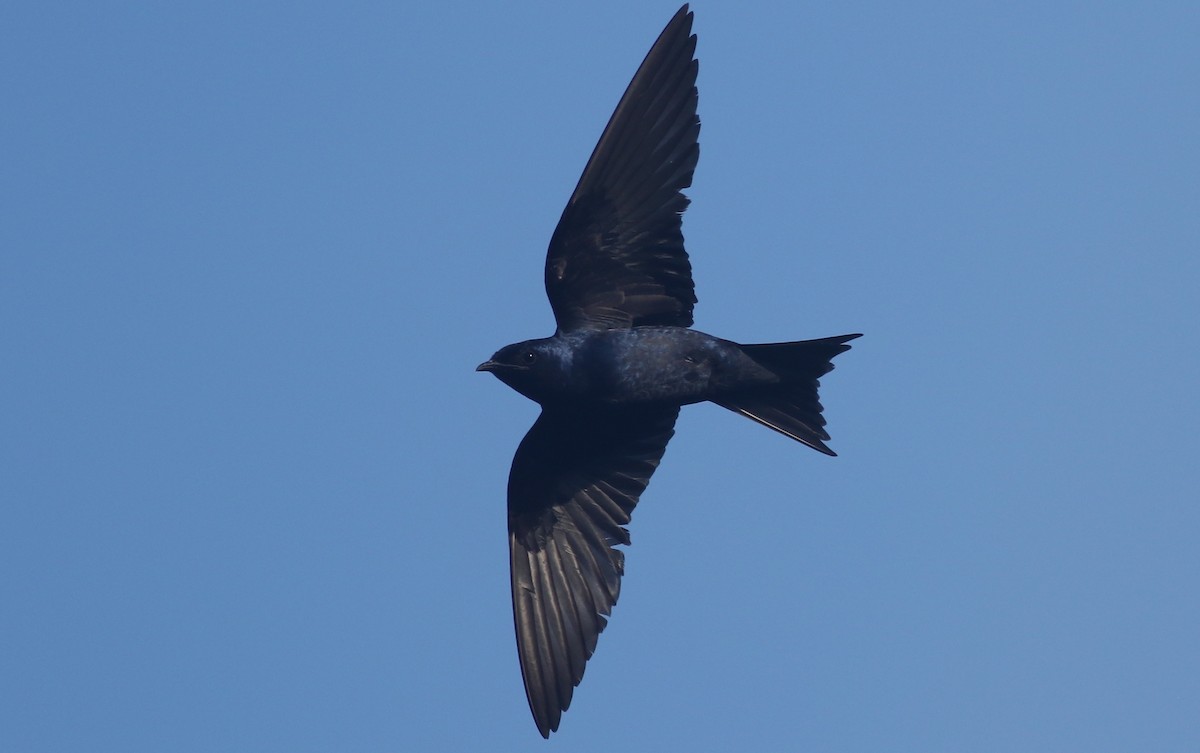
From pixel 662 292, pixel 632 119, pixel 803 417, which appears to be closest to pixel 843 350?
pixel 803 417

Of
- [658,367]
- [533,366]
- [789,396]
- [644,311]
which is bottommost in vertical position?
[789,396]

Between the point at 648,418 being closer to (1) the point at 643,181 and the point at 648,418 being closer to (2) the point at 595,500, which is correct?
(2) the point at 595,500

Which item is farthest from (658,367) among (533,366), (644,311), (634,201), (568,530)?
(568,530)

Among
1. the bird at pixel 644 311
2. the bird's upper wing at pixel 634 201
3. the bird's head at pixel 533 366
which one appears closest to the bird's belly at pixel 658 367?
the bird at pixel 644 311

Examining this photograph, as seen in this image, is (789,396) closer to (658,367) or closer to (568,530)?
(658,367)

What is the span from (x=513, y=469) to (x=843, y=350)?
235cm

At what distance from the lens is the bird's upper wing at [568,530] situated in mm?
10094

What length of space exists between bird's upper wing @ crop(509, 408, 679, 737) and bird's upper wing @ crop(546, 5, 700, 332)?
824 mm

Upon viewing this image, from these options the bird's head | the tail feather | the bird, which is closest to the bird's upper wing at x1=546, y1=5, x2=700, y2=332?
the bird

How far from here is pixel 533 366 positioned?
31.0 ft

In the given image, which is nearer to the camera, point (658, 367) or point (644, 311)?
point (658, 367)

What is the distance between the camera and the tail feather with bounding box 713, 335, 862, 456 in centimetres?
948

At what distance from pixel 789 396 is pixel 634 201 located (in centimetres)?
148

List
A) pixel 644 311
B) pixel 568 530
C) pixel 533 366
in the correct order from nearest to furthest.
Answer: pixel 533 366
pixel 644 311
pixel 568 530
